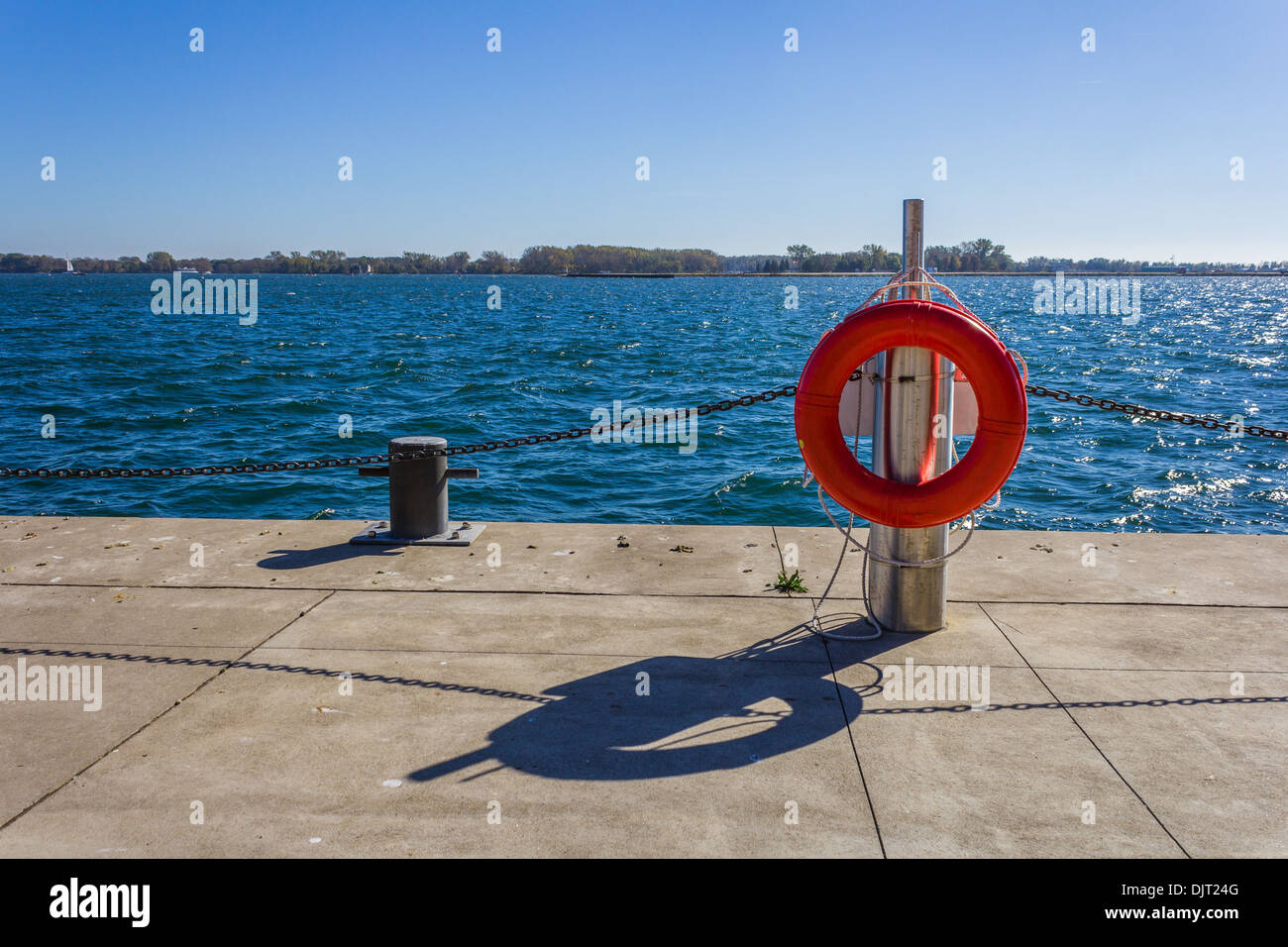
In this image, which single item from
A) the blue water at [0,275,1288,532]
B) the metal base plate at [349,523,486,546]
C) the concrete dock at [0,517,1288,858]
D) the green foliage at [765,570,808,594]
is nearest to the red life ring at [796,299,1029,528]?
the concrete dock at [0,517,1288,858]

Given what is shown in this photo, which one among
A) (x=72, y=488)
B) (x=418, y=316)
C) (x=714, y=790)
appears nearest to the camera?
(x=714, y=790)

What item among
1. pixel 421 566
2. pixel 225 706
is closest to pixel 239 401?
pixel 421 566

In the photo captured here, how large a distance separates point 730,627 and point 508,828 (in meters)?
2.02

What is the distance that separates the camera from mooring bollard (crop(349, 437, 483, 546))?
20.9 feet

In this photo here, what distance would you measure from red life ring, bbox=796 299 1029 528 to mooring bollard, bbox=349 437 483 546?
2.56 m

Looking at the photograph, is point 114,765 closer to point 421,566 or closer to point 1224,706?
point 421,566

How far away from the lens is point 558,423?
63.6ft

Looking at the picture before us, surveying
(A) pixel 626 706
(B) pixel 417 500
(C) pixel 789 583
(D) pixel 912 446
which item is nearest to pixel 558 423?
(B) pixel 417 500

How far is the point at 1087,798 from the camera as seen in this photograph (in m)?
3.41

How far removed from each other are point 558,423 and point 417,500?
42.7ft

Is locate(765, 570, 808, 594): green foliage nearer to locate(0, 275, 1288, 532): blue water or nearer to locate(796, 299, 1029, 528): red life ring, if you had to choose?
locate(796, 299, 1029, 528): red life ring

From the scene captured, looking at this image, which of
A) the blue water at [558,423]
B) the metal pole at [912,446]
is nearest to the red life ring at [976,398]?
the metal pole at [912,446]

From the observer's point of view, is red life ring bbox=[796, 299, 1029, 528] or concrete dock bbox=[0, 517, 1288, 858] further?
red life ring bbox=[796, 299, 1029, 528]

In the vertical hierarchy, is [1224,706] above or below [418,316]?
below
